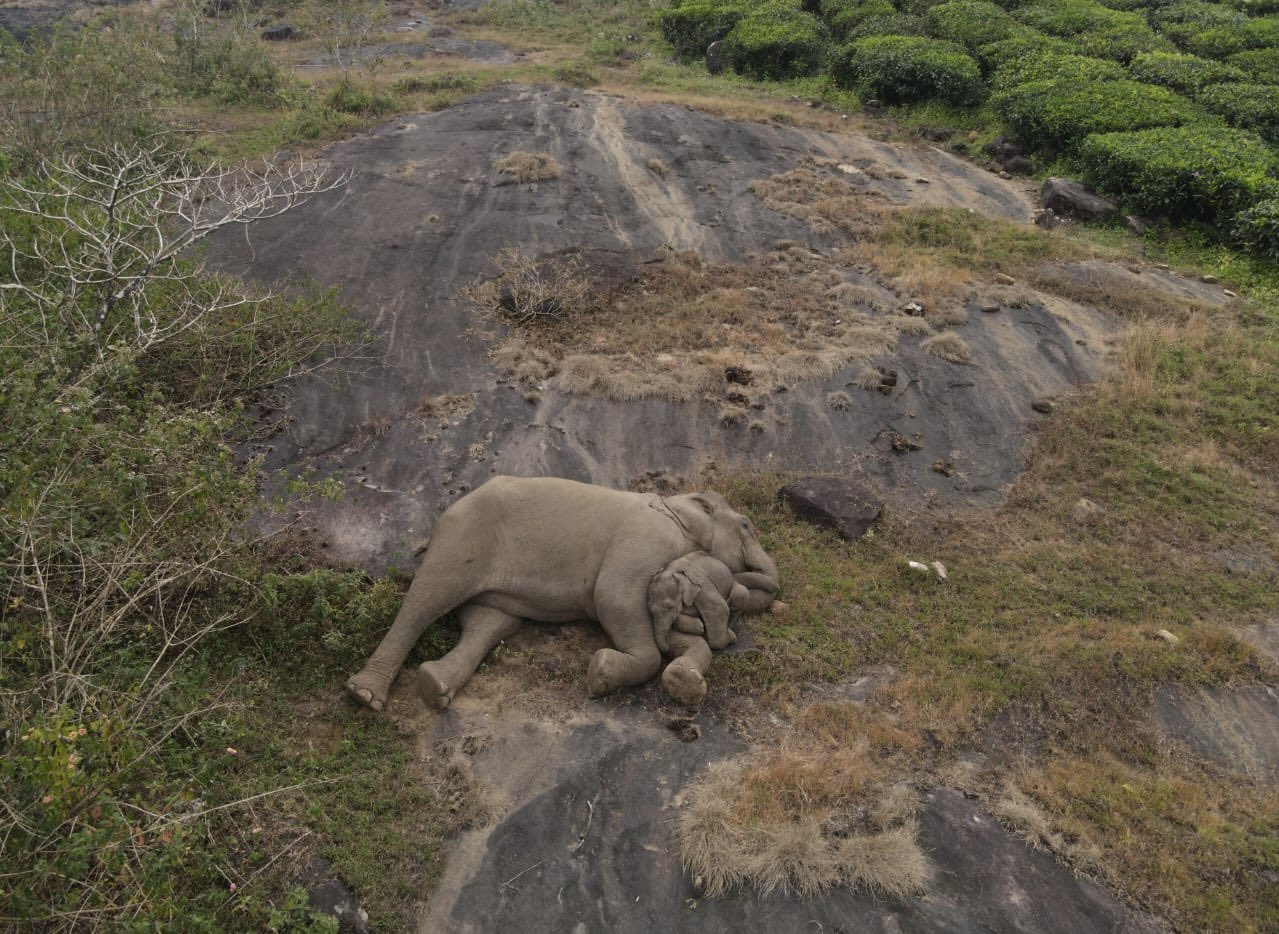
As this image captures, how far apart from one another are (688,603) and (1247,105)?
23.4 meters

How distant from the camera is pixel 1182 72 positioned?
23094 mm

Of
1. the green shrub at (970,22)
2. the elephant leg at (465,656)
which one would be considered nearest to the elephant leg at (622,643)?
the elephant leg at (465,656)

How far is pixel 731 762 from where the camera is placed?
19.1 feet

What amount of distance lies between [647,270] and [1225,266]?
11.6m

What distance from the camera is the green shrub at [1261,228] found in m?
15.3

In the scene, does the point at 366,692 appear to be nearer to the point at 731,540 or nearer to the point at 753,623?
the point at 753,623

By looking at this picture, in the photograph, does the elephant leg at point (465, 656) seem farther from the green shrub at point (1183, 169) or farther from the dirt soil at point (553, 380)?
the green shrub at point (1183, 169)

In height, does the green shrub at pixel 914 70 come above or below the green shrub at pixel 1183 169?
above

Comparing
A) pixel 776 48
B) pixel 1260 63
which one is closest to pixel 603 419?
pixel 776 48

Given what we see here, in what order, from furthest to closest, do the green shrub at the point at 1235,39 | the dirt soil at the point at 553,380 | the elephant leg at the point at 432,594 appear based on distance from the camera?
the green shrub at the point at 1235,39 < the dirt soil at the point at 553,380 < the elephant leg at the point at 432,594

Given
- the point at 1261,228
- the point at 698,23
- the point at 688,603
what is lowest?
the point at 688,603

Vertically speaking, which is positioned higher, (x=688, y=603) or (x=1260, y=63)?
(x=1260, y=63)

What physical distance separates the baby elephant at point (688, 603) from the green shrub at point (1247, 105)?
22.2 m

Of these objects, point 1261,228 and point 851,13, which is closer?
point 1261,228
